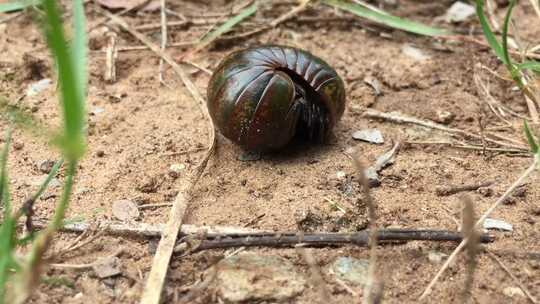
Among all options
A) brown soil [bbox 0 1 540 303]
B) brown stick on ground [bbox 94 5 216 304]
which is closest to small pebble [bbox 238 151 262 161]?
brown soil [bbox 0 1 540 303]

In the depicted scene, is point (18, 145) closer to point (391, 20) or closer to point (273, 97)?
point (273, 97)

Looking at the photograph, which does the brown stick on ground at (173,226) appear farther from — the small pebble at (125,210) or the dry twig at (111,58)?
the dry twig at (111,58)

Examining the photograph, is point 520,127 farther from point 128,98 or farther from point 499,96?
point 128,98

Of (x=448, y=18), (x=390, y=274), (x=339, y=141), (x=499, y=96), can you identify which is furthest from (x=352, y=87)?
(x=390, y=274)

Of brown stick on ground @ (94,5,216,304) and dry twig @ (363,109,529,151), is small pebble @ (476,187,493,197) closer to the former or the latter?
dry twig @ (363,109,529,151)

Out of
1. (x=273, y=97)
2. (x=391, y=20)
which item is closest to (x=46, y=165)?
(x=273, y=97)
